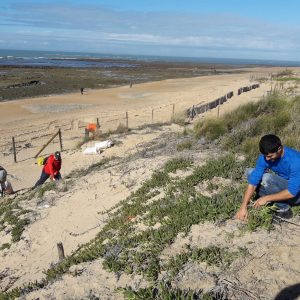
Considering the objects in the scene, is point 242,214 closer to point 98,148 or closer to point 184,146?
point 184,146

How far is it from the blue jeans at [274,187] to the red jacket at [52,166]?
20.0 ft

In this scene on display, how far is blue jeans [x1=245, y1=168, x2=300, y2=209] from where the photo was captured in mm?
4914

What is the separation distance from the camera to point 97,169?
10.1 m

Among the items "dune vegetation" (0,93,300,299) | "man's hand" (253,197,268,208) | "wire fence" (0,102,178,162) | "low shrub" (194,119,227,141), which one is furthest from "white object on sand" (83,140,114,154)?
"man's hand" (253,197,268,208)

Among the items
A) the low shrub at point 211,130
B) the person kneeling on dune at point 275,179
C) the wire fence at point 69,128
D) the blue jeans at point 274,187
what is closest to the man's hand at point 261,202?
the person kneeling on dune at point 275,179

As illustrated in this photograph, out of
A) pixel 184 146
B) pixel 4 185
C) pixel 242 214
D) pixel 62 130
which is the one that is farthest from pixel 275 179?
pixel 62 130

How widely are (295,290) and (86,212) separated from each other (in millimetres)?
4426

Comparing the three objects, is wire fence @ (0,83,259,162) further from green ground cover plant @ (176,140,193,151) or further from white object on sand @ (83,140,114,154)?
green ground cover plant @ (176,140,193,151)

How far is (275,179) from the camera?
510cm

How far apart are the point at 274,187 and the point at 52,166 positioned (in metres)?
6.36

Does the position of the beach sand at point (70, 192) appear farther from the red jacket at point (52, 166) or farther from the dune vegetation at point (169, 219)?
the red jacket at point (52, 166)

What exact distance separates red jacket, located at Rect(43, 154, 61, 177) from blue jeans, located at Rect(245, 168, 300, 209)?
20.0ft

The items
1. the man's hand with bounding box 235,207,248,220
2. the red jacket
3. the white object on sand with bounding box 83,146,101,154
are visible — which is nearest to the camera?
the man's hand with bounding box 235,207,248,220

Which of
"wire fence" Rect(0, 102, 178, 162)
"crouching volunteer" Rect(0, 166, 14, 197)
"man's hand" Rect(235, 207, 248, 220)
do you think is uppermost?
"man's hand" Rect(235, 207, 248, 220)
